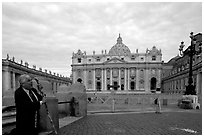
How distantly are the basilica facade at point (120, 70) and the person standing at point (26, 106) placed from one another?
260 feet

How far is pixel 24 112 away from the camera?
403 cm

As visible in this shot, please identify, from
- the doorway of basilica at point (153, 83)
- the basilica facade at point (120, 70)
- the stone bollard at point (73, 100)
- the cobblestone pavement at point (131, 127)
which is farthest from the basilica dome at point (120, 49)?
the cobblestone pavement at point (131, 127)

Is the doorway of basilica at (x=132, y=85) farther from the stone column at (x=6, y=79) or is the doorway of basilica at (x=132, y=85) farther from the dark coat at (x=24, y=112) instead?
the dark coat at (x=24, y=112)

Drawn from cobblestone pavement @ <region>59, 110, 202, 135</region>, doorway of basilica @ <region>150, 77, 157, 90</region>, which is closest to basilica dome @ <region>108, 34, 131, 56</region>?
doorway of basilica @ <region>150, 77, 157, 90</region>

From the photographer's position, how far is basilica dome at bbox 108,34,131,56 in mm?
91738

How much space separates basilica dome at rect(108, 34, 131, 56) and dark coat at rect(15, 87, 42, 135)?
86.0 meters

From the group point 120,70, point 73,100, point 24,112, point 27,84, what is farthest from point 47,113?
point 120,70

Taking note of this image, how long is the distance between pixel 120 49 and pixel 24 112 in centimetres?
9293

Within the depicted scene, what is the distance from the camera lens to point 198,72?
37.9 meters

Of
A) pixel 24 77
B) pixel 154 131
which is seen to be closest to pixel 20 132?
pixel 24 77

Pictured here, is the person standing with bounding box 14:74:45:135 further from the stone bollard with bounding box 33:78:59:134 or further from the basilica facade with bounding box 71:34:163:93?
the basilica facade with bounding box 71:34:163:93

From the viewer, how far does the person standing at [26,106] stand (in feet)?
12.9

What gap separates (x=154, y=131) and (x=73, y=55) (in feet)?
291

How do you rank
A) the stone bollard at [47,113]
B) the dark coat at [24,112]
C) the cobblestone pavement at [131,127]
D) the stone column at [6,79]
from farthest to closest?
the stone column at [6,79] < the cobblestone pavement at [131,127] < the stone bollard at [47,113] < the dark coat at [24,112]
